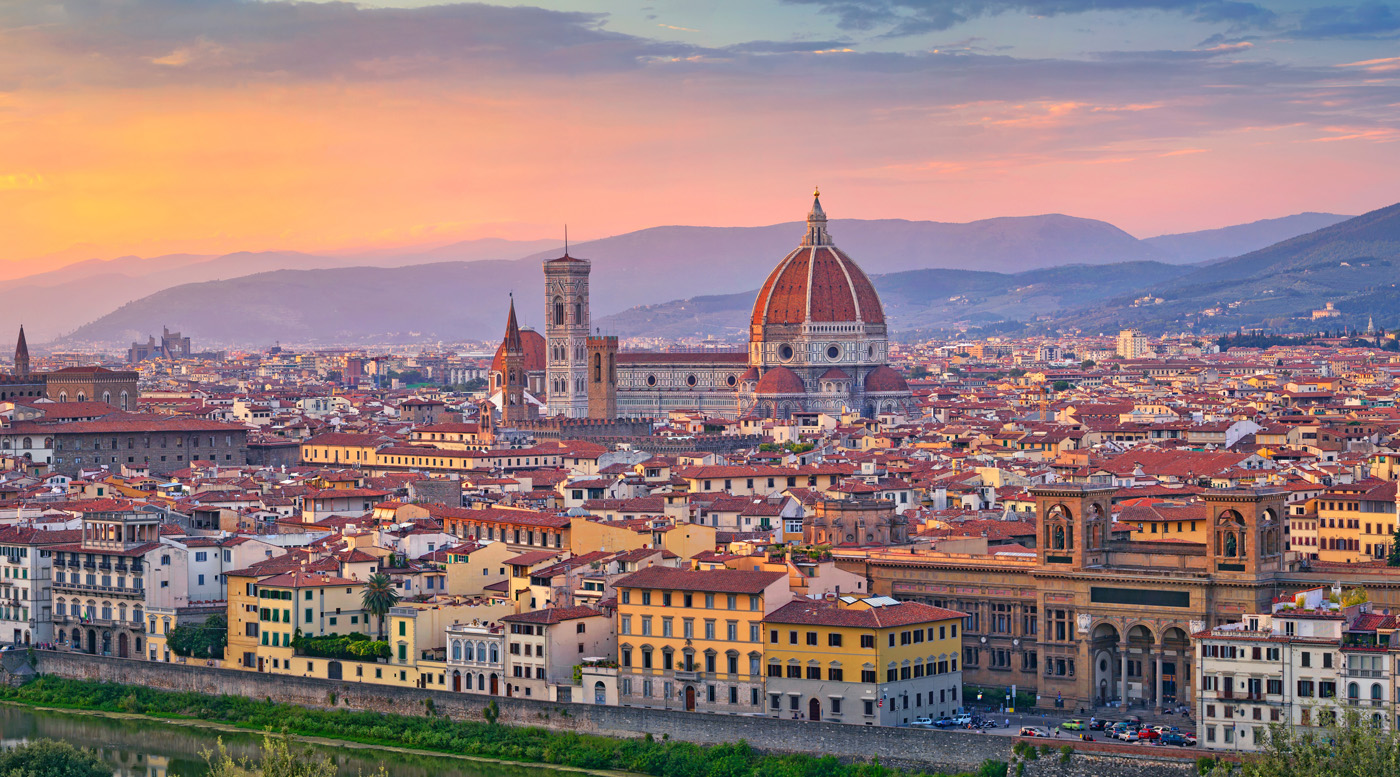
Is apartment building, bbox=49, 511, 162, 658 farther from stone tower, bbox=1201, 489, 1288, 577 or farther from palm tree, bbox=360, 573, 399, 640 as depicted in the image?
stone tower, bbox=1201, 489, 1288, 577

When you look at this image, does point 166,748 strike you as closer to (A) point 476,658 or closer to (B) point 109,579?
(A) point 476,658

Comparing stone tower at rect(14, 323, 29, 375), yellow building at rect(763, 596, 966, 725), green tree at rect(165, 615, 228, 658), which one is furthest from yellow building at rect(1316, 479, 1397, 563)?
stone tower at rect(14, 323, 29, 375)

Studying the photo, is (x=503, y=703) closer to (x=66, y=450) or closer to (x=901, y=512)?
(x=901, y=512)

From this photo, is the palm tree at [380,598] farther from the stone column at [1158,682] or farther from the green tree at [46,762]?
the stone column at [1158,682]

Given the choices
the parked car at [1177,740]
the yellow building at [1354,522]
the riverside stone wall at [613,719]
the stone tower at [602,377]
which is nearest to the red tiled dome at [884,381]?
the stone tower at [602,377]

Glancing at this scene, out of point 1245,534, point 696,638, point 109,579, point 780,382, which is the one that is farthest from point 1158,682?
point 780,382

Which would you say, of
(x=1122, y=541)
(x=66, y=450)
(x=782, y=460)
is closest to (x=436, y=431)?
(x=66, y=450)
